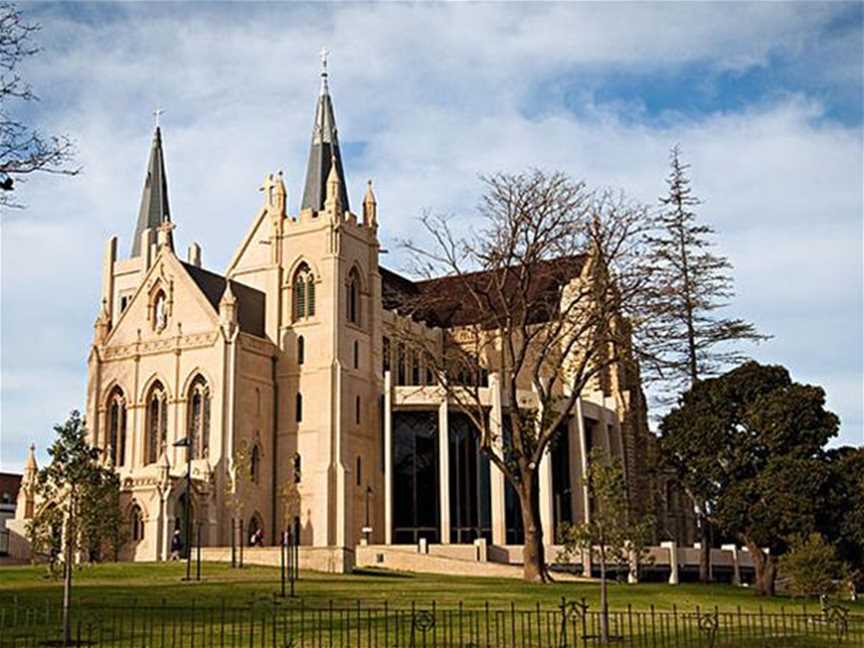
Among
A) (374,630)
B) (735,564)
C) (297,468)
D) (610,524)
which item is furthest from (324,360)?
(374,630)

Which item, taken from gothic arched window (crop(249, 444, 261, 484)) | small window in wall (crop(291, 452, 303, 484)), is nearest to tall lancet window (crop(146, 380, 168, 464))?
gothic arched window (crop(249, 444, 261, 484))

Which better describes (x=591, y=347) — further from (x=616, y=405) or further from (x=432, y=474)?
(x=616, y=405)

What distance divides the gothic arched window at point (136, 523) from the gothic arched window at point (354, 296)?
1506cm

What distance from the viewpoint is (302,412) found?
59.9 metres

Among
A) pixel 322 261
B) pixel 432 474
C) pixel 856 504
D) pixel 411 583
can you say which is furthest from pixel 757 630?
pixel 322 261

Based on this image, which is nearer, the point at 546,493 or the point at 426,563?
the point at 426,563

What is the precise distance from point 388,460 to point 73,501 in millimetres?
33756

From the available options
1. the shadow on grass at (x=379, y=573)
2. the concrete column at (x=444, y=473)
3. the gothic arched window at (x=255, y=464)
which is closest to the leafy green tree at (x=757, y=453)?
the shadow on grass at (x=379, y=573)

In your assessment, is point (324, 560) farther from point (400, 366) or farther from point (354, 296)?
point (400, 366)

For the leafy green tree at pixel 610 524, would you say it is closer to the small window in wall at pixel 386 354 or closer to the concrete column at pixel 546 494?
the concrete column at pixel 546 494

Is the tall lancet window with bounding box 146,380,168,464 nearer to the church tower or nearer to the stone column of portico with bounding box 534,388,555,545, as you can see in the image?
the church tower

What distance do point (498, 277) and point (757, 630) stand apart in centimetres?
1883

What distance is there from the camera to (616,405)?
68.3m

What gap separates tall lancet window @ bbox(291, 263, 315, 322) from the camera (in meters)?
61.8
